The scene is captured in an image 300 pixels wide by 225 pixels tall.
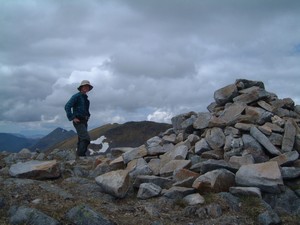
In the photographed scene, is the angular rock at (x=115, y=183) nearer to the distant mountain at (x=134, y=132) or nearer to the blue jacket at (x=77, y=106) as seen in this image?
the blue jacket at (x=77, y=106)

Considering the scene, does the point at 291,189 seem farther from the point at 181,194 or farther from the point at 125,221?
the point at 125,221

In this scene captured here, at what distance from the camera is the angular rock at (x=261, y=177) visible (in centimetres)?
934

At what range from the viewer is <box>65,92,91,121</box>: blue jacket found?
1423 cm

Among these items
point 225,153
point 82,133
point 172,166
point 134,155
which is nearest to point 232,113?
point 225,153

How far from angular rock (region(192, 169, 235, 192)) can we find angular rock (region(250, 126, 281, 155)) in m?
2.35

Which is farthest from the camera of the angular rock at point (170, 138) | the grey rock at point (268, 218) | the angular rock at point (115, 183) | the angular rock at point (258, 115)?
the angular rock at point (170, 138)

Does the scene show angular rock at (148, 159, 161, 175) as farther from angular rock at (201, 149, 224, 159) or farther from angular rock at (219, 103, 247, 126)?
angular rock at (219, 103, 247, 126)

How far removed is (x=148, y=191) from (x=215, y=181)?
173cm

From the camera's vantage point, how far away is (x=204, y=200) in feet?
28.6

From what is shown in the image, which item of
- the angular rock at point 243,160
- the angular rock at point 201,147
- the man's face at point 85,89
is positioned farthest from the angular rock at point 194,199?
the man's face at point 85,89

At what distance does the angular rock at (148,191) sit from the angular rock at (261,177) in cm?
213

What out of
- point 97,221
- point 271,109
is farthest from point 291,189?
point 97,221

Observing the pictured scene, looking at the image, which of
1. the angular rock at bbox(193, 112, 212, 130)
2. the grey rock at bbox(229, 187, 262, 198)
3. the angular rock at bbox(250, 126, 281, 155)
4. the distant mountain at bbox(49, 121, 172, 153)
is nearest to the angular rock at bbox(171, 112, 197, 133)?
the angular rock at bbox(193, 112, 212, 130)

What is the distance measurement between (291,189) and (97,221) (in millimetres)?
5420
